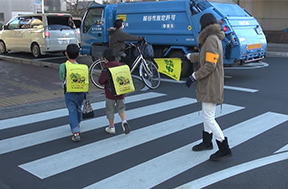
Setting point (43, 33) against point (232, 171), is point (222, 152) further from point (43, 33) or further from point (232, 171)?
point (43, 33)

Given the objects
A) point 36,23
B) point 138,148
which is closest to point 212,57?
point 138,148

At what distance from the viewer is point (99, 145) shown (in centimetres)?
496

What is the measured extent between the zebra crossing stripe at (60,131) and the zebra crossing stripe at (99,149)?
2.14ft

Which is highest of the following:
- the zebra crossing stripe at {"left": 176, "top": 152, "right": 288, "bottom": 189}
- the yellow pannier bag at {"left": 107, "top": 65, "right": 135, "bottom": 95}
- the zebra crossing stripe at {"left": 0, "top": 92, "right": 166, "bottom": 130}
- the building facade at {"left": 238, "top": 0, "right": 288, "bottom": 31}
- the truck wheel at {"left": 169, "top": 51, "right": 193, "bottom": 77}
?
the building facade at {"left": 238, "top": 0, "right": 288, "bottom": 31}

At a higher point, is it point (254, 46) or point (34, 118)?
point (254, 46)

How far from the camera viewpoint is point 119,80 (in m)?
5.14

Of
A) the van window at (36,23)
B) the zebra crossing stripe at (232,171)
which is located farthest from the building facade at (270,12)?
the zebra crossing stripe at (232,171)

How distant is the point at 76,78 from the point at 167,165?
1.88m

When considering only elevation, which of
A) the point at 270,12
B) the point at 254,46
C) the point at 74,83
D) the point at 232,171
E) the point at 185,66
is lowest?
the point at 232,171

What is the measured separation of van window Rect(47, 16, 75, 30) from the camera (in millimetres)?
14155

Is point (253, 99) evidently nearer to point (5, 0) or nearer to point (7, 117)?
point (7, 117)

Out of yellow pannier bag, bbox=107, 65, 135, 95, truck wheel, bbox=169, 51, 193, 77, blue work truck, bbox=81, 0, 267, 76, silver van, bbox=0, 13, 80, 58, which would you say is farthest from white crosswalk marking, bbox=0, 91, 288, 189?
silver van, bbox=0, 13, 80, 58

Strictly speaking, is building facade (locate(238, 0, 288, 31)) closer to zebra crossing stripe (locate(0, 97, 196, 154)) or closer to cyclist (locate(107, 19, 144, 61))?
cyclist (locate(107, 19, 144, 61))

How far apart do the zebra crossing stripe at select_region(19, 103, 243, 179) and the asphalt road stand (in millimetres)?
13
